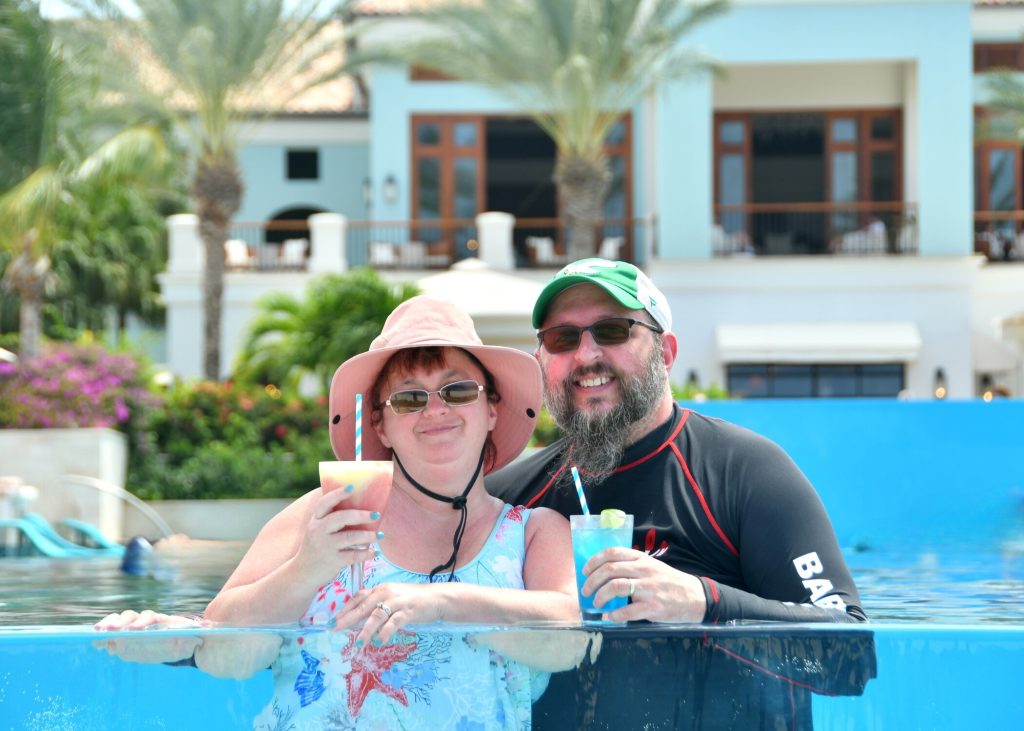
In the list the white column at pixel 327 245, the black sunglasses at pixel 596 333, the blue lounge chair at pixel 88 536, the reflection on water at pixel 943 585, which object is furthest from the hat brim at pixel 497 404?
the white column at pixel 327 245

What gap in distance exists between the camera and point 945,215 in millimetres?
25391

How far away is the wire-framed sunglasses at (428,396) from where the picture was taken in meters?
3.23

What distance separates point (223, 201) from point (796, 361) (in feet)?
31.6

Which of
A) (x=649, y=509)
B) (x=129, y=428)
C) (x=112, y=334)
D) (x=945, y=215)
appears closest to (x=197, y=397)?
(x=129, y=428)

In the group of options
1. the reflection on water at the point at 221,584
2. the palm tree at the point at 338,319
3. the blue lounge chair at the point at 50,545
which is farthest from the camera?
the palm tree at the point at 338,319

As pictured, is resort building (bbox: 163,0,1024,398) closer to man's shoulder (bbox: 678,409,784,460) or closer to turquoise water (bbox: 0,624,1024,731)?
man's shoulder (bbox: 678,409,784,460)

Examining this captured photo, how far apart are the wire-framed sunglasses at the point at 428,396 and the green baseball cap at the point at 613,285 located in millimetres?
493

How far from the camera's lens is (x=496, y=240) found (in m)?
25.2

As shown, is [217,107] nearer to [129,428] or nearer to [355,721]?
[129,428]

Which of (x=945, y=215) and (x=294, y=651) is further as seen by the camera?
(x=945, y=215)

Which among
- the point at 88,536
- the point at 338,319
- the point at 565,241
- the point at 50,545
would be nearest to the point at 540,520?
the point at 50,545

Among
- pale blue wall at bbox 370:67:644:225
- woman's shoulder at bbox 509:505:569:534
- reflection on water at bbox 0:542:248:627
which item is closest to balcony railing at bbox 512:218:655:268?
pale blue wall at bbox 370:67:644:225

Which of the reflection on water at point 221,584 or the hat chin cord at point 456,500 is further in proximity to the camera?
the reflection on water at point 221,584

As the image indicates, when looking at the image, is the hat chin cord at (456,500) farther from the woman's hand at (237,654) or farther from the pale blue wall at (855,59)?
the pale blue wall at (855,59)
